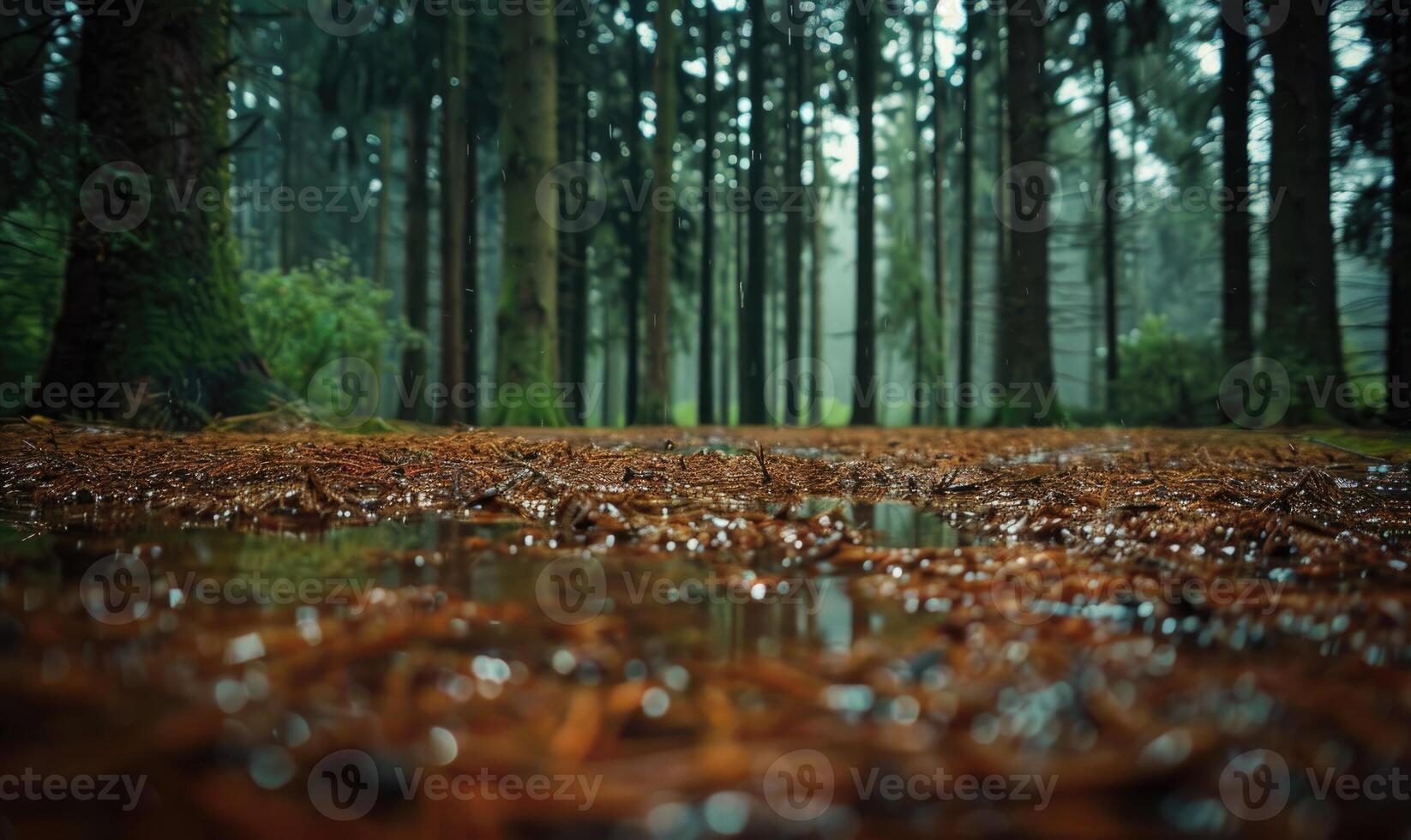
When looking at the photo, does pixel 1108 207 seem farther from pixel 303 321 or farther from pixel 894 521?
pixel 303 321

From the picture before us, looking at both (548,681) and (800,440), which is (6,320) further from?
(548,681)

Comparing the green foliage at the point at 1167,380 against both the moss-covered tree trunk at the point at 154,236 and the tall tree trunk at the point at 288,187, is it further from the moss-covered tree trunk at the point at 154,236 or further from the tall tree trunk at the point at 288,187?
the tall tree trunk at the point at 288,187

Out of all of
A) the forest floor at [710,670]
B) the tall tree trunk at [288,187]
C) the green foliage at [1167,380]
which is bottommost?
the forest floor at [710,670]

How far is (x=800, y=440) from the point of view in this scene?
6.46 meters

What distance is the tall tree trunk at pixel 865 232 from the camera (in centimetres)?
1322

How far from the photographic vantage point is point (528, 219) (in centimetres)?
970

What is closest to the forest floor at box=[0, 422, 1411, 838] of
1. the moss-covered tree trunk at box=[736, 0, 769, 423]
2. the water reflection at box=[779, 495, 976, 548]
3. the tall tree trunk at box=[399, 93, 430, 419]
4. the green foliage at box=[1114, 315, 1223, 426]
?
the water reflection at box=[779, 495, 976, 548]

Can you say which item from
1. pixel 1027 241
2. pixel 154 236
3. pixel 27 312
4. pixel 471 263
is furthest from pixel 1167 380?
pixel 27 312

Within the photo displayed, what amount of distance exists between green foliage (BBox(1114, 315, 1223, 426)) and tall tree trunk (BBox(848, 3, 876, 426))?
4.25 metres

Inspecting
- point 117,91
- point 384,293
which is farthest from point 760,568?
point 384,293

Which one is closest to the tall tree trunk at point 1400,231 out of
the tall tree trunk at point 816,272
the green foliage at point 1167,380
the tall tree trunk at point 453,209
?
the green foliage at point 1167,380

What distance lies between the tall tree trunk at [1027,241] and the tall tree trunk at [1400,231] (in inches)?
149

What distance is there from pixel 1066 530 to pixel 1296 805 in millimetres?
1424

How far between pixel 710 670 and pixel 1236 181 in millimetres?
11947
